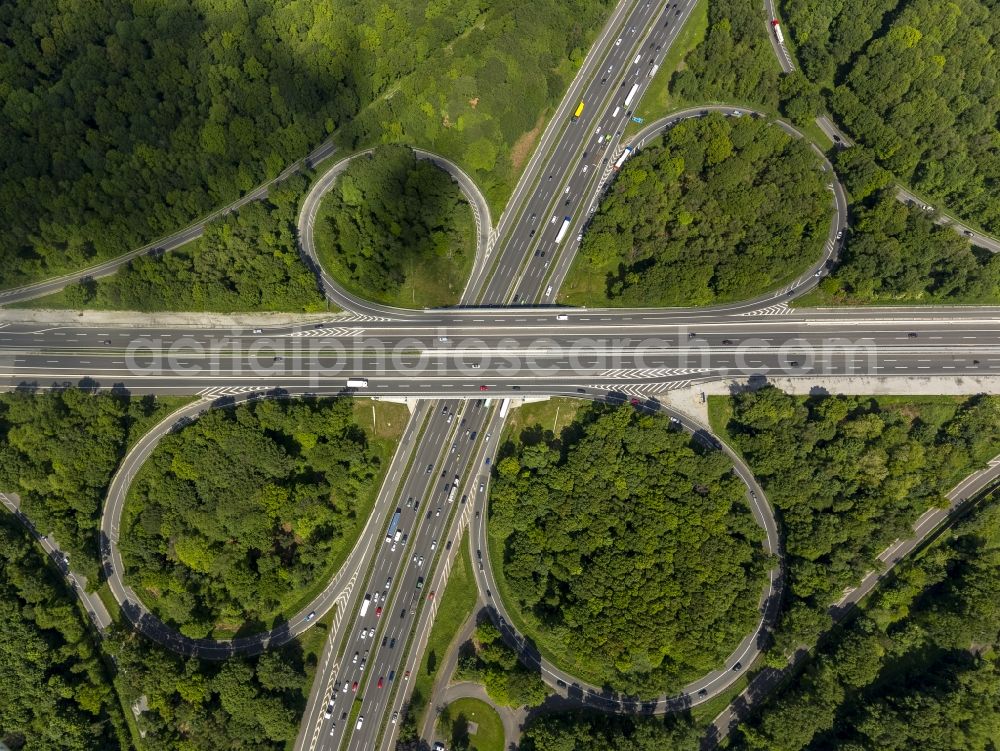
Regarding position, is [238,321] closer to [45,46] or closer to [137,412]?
[137,412]

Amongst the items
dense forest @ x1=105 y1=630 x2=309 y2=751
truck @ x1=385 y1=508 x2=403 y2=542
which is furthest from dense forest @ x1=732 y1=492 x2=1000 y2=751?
dense forest @ x1=105 y1=630 x2=309 y2=751

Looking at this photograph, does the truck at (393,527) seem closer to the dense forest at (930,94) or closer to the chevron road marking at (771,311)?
the chevron road marking at (771,311)

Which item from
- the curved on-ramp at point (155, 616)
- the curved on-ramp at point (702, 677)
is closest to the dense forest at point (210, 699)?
the curved on-ramp at point (155, 616)

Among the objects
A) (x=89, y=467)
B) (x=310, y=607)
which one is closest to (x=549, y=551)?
(x=310, y=607)

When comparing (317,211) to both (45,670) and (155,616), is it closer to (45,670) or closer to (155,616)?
(155,616)

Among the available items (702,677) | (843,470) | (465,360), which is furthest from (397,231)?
(702,677)
